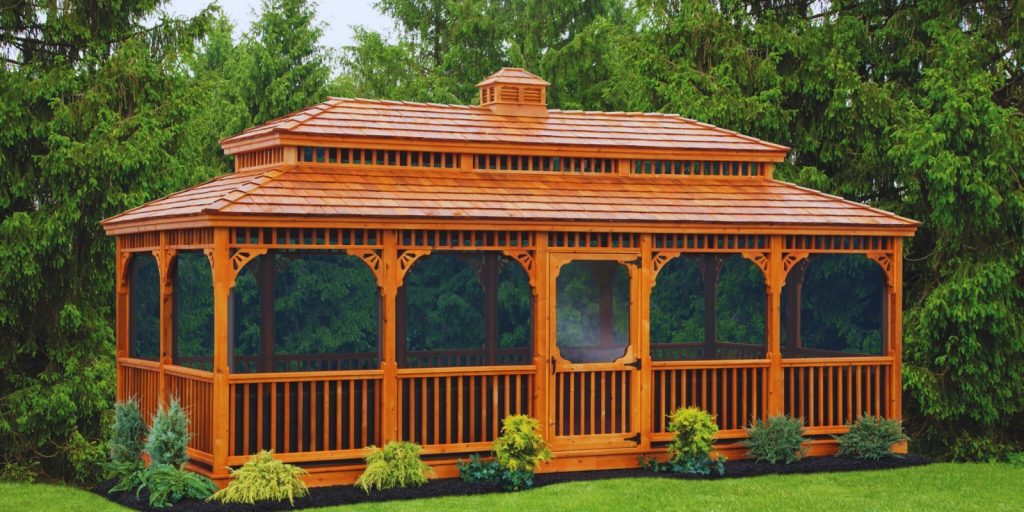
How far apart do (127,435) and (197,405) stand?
1.42 meters

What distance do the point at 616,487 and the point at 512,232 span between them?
9.90 ft

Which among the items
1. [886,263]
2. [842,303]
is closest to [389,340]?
[886,263]

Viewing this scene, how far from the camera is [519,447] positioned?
1478 centimetres

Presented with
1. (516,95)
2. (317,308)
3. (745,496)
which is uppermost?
(516,95)

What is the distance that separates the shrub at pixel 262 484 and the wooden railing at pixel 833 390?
6.32m

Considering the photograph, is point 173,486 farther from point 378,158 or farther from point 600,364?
point 600,364

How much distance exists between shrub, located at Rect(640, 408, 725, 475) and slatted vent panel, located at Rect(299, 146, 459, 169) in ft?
13.2

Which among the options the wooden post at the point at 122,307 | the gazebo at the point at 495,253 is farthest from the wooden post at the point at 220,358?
the wooden post at the point at 122,307

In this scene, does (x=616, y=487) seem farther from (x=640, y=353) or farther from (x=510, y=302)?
(x=510, y=302)

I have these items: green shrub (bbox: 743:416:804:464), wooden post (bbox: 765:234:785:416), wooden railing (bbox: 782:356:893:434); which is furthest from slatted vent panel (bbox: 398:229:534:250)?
wooden railing (bbox: 782:356:893:434)

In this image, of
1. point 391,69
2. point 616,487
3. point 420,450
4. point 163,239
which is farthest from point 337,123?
point 391,69

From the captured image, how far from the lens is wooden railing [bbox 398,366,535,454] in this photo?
49.2 feet

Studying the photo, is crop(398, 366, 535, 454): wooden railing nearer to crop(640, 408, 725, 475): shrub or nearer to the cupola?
crop(640, 408, 725, 475): shrub

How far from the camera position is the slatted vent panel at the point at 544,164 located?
16688mm
